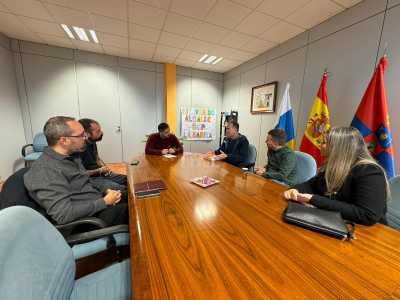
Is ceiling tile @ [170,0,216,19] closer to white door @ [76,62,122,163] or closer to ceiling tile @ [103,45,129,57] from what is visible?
ceiling tile @ [103,45,129,57]

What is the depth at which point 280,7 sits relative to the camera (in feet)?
7.82

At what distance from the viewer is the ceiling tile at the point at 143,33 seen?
9.83 ft

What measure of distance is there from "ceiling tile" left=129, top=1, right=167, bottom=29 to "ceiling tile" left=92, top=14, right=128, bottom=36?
0.26 meters

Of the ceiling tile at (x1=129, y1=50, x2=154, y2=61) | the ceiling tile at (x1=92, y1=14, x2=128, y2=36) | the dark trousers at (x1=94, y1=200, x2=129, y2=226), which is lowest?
the dark trousers at (x1=94, y1=200, x2=129, y2=226)

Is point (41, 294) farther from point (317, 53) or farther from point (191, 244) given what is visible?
point (317, 53)

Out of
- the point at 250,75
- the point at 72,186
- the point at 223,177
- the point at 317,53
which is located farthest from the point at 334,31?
the point at 72,186

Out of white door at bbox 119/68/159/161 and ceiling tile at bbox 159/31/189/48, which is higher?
ceiling tile at bbox 159/31/189/48

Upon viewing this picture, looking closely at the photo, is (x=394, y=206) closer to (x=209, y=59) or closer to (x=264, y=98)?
(x=264, y=98)

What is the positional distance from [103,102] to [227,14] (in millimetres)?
3489

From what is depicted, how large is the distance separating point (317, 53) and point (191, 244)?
11.2 ft

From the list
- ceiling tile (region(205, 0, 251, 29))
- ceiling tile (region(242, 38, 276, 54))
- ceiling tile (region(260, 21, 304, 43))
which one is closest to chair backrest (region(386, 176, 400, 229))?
ceiling tile (region(205, 0, 251, 29))

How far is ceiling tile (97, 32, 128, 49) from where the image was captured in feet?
10.8

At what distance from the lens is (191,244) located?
805 millimetres

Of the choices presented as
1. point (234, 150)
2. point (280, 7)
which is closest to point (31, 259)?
point (234, 150)
